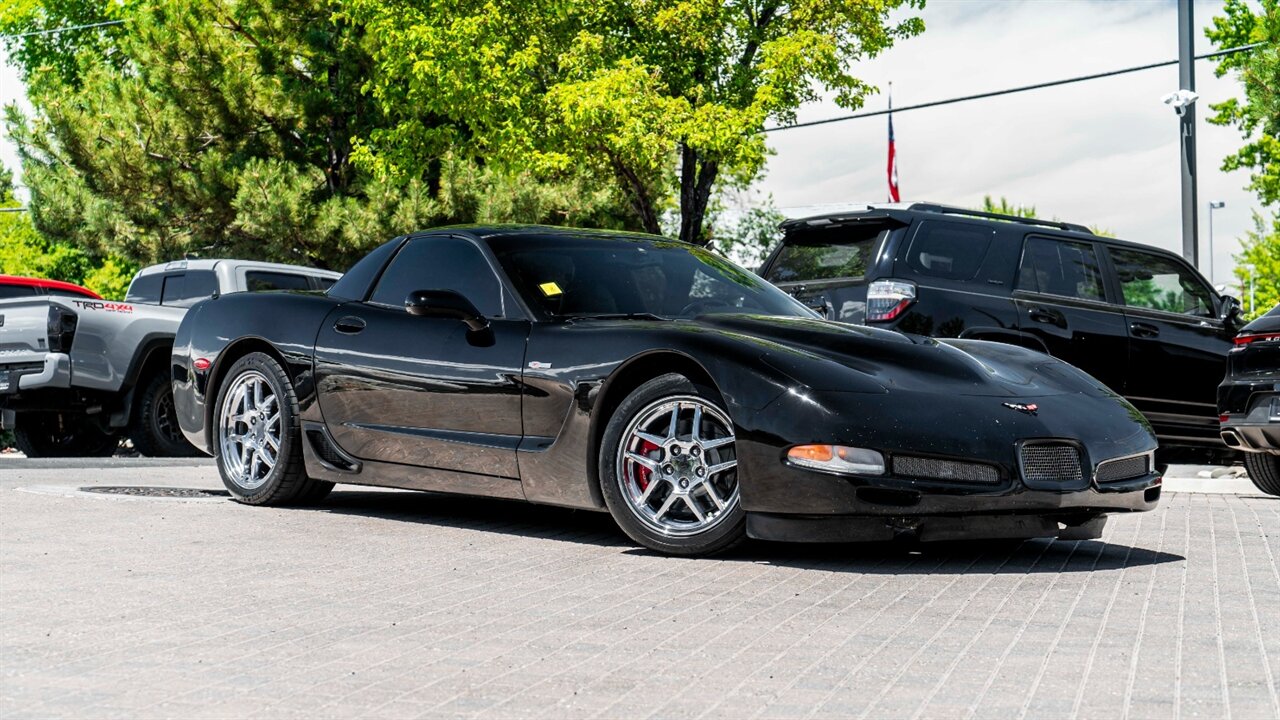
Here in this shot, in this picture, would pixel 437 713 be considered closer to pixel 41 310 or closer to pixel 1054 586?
pixel 1054 586

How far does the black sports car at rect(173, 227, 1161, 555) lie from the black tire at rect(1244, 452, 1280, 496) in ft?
11.0

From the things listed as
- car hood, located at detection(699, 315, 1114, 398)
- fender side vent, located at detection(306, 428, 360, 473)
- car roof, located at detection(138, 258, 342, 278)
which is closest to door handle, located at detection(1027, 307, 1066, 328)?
car hood, located at detection(699, 315, 1114, 398)

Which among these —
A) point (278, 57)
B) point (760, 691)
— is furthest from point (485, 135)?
point (760, 691)

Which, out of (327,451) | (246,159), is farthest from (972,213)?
(246,159)

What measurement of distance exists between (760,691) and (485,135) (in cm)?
2126

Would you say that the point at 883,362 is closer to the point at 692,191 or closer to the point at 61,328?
the point at 61,328

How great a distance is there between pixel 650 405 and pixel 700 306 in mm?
1007

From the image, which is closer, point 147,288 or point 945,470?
point 945,470

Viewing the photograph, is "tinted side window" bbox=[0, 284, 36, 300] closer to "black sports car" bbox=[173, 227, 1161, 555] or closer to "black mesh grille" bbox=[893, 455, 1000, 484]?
"black sports car" bbox=[173, 227, 1161, 555]

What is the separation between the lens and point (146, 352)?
508 inches

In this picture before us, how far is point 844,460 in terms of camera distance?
545 centimetres

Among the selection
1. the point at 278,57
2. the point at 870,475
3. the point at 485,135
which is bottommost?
the point at 870,475

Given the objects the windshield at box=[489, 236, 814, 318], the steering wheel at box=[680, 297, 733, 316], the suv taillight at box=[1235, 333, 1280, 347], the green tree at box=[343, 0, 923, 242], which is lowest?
the suv taillight at box=[1235, 333, 1280, 347]

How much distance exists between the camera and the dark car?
340 inches
